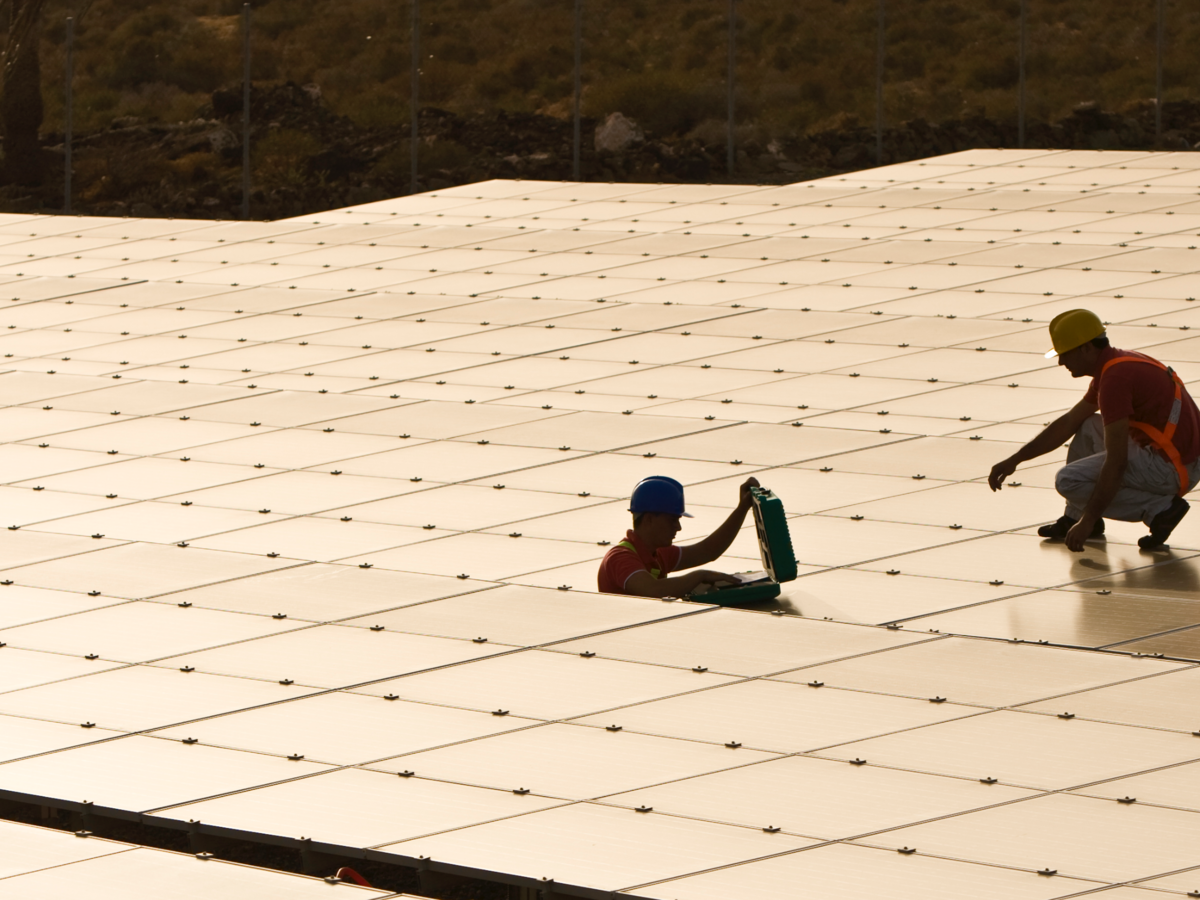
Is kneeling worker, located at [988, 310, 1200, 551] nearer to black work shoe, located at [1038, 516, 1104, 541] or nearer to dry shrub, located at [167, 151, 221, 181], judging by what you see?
black work shoe, located at [1038, 516, 1104, 541]

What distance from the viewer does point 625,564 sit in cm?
792

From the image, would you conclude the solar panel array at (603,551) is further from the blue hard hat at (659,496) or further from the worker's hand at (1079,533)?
the blue hard hat at (659,496)

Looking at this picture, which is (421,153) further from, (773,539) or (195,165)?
(773,539)

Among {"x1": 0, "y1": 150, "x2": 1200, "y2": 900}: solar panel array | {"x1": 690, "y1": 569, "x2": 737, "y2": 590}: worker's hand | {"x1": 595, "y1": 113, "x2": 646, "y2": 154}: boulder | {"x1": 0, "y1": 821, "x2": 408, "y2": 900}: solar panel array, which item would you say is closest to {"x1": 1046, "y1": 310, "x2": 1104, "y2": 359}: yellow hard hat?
{"x1": 0, "y1": 150, "x2": 1200, "y2": 900}: solar panel array

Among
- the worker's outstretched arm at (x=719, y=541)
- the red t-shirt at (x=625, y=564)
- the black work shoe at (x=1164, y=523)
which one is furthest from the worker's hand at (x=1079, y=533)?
the red t-shirt at (x=625, y=564)

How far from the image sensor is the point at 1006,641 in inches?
281

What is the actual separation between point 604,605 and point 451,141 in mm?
25572

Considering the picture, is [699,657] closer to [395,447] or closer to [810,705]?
[810,705]

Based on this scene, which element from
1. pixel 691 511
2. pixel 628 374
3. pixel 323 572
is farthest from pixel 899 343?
pixel 323 572

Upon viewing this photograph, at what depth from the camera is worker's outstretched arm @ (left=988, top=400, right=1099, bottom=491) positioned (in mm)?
8570

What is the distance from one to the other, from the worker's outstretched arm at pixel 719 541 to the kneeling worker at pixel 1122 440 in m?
1.34

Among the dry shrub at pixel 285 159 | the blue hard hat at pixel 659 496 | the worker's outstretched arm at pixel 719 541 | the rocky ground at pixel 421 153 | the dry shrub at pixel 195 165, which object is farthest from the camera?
the dry shrub at pixel 195 165

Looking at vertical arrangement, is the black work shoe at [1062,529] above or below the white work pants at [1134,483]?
below

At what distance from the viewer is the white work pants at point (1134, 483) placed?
27.1 ft
